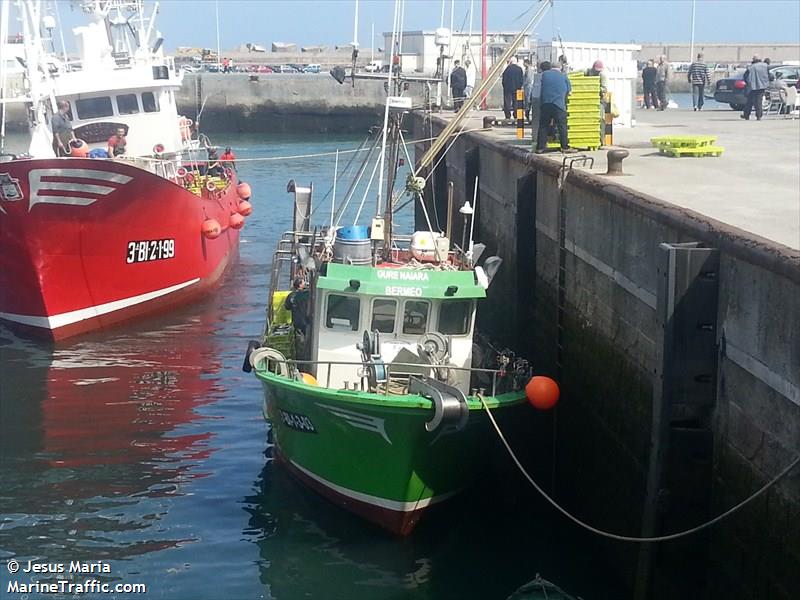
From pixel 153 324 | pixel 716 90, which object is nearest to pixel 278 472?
pixel 153 324

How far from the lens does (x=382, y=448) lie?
9539mm

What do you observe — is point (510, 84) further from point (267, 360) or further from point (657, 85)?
point (267, 360)

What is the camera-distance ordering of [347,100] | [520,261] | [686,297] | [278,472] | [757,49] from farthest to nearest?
[757,49] → [347,100] → [520,261] → [278,472] → [686,297]

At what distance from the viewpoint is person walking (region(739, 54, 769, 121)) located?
73.4 ft

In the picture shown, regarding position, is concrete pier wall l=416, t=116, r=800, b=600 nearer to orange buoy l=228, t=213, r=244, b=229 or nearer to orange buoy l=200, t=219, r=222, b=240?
orange buoy l=200, t=219, r=222, b=240

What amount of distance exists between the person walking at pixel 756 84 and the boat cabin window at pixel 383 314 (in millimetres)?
14725

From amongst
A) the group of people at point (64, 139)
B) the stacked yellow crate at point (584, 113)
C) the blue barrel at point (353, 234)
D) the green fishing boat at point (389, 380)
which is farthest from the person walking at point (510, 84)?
the blue barrel at point (353, 234)

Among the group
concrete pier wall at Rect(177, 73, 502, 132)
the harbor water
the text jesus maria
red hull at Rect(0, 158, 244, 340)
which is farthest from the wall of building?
the text jesus maria

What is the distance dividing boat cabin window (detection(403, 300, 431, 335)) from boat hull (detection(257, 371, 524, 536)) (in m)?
1.13

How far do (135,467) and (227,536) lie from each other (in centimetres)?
208

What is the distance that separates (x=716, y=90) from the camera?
99.5ft

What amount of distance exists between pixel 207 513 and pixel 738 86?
20.1 metres

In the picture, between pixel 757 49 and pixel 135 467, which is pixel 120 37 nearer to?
pixel 135 467

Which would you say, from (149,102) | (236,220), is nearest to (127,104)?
(149,102)
